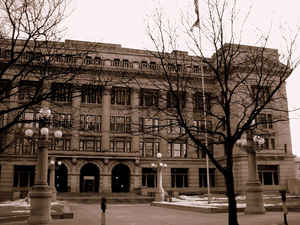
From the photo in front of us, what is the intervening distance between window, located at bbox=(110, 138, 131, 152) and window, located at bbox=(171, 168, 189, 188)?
26.3 ft

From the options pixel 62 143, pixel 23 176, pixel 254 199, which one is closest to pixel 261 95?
pixel 254 199

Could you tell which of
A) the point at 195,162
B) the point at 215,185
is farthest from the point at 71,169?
the point at 215,185

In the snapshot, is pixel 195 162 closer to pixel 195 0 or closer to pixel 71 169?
pixel 71 169

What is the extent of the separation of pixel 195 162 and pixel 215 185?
211 inches

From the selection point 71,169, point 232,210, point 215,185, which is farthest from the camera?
point 215,185

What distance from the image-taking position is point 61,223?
15664 millimetres

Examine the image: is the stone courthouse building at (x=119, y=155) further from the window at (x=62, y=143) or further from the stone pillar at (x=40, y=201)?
the stone pillar at (x=40, y=201)

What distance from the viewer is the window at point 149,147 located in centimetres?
5216

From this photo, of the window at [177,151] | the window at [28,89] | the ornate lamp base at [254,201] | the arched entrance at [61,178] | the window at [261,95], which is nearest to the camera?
the window at [261,95]

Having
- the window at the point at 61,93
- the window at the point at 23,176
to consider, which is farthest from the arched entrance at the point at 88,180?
the window at the point at 61,93

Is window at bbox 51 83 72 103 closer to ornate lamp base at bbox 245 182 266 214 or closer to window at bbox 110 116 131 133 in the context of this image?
ornate lamp base at bbox 245 182 266 214

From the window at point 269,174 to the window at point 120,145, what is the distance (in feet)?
65.1

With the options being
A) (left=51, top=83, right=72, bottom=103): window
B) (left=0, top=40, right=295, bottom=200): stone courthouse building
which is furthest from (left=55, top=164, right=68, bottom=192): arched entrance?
(left=51, top=83, right=72, bottom=103): window

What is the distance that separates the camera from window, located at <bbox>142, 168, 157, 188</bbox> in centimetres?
5188
